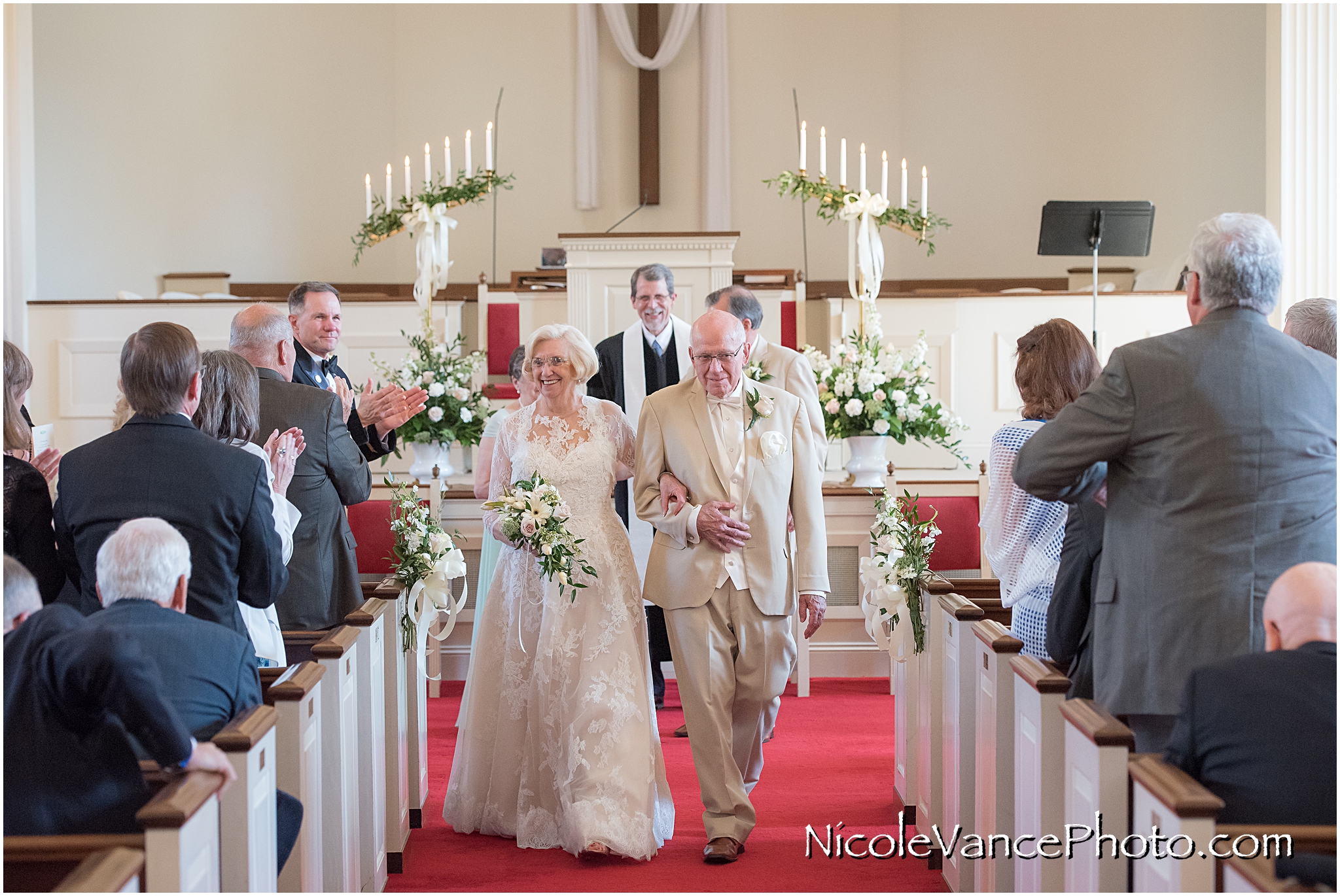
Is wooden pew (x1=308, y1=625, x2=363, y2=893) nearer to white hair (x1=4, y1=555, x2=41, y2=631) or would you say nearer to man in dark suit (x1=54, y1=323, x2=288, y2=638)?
man in dark suit (x1=54, y1=323, x2=288, y2=638)

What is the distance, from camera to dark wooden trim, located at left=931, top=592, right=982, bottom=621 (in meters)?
3.31

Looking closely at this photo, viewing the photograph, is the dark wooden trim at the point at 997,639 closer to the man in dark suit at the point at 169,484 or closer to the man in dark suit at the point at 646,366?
the man in dark suit at the point at 169,484

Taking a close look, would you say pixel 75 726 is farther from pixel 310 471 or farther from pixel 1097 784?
pixel 1097 784

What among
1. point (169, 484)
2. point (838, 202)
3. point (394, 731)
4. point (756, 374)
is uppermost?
point (838, 202)

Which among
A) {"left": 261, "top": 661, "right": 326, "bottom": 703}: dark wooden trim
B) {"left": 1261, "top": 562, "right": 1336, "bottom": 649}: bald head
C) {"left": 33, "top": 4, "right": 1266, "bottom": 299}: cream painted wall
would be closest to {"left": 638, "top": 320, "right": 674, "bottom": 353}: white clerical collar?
{"left": 261, "top": 661, "right": 326, "bottom": 703}: dark wooden trim

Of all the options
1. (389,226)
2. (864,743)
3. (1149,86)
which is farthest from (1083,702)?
(1149,86)

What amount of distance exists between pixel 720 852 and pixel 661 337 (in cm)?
269

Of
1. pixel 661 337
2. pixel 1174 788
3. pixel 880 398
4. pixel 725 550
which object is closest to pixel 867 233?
pixel 880 398

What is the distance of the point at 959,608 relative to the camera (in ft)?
11.1

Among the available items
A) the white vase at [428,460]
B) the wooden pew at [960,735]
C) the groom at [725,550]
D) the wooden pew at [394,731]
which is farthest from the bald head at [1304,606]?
the white vase at [428,460]

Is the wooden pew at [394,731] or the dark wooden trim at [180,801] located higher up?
the dark wooden trim at [180,801]

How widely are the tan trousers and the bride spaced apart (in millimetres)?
176

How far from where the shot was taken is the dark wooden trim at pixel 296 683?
2598 mm

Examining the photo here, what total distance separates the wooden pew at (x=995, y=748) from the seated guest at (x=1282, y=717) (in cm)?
88
